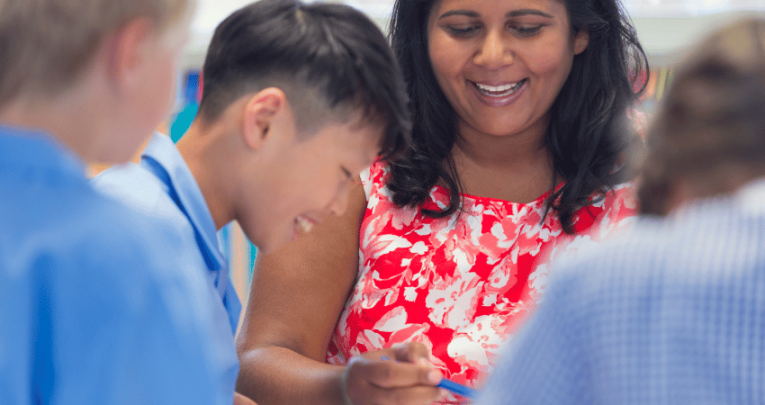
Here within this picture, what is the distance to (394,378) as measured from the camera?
0.97 metres

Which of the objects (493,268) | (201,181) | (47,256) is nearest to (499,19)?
(493,268)

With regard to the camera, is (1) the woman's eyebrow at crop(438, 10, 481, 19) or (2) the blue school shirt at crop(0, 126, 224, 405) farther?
(1) the woman's eyebrow at crop(438, 10, 481, 19)

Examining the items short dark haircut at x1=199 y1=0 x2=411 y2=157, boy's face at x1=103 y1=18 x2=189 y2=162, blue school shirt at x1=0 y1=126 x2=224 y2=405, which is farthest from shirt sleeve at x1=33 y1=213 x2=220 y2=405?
short dark haircut at x1=199 y1=0 x2=411 y2=157

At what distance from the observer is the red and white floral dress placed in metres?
1.20

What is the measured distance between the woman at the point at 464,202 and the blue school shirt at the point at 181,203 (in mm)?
328

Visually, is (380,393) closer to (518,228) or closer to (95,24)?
(518,228)

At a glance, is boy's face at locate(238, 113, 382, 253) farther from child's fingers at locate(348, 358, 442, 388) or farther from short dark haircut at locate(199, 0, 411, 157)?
child's fingers at locate(348, 358, 442, 388)

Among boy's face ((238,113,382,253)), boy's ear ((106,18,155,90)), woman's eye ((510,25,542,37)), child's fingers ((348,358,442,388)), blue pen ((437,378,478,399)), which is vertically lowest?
blue pen ((437,378,478,399))

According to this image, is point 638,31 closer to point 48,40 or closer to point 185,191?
point 185,191

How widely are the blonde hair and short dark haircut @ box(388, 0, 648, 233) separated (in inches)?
30.6

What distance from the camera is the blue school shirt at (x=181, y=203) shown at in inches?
29.7

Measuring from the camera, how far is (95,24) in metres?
0.60

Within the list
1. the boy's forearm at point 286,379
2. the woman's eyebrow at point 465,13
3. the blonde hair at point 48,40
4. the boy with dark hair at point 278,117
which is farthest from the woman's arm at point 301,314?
the blonde hair at point 48,40

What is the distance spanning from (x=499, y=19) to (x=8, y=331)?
0.96 meters
